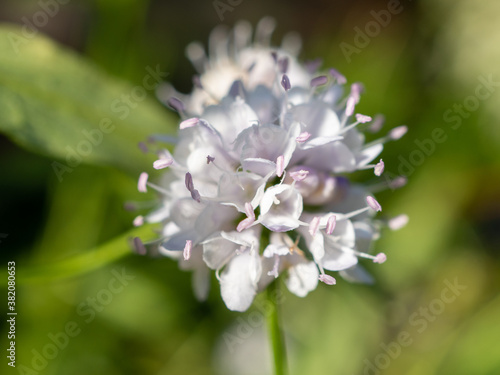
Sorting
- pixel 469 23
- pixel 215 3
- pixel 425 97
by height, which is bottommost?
pixel 215 3

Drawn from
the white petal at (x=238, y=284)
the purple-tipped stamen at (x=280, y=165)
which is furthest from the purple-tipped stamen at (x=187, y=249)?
the purple-tipped stamen at (x=280, y=165)

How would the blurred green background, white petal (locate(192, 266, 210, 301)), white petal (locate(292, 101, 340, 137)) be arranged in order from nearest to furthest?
white petal (locate(292, 101, 340, 137)) < white petal (locate(192, 266, 210, 301)) < the blurred green background

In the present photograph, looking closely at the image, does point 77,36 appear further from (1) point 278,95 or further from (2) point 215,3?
(1) point 278,95

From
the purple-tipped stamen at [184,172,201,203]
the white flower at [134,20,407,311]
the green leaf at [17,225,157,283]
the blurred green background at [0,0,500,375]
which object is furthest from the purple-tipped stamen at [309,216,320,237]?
the blurred green background at [0,0,500,375]

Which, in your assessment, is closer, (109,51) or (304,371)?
(304,371)

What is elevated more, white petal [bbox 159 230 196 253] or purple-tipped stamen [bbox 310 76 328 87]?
purple-tipped stamen [bbox 310 76 328 87]

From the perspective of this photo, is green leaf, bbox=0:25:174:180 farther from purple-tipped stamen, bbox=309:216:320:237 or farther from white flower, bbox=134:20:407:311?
purple-tipped stamen, bbox=309:216:320:237

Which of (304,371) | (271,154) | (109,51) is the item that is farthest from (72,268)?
(109,51)
